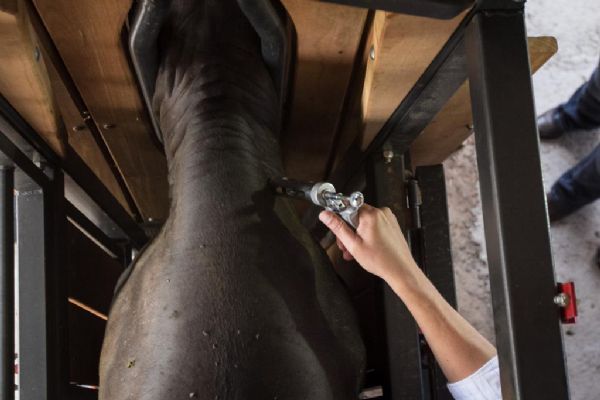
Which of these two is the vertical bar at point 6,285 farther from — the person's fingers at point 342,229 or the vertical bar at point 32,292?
the person's fingers at point 342,229

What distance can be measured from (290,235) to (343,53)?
Answer: 27 cm

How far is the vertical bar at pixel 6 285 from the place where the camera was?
3.05ft

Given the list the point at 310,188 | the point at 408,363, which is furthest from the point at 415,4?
the point at 408,363

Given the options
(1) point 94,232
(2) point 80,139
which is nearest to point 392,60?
(2) point 80,139

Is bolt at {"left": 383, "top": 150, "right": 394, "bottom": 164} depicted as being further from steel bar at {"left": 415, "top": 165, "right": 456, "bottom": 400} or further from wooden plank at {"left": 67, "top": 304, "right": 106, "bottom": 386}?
wooden plank at {"left": 67, "top": 304, "right": 106, "bottom": 386}

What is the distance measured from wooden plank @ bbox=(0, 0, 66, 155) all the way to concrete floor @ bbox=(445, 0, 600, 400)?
53.9 inches

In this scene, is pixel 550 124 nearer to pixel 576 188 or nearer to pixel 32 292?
pixel 576 188

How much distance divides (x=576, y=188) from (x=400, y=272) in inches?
54.5

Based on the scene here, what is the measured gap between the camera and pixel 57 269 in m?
1.02

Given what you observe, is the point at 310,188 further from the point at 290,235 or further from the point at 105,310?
the point at 105,310

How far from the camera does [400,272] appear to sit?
2.74 ft

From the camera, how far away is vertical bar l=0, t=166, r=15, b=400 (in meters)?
0.93

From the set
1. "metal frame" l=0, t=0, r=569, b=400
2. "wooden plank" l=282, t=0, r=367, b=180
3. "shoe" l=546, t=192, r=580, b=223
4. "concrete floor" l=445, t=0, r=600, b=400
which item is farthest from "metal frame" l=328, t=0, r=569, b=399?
"shoe" l=546, t=192, r=580, b=223

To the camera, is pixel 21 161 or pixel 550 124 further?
pixel 550 124
